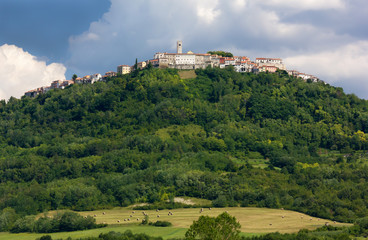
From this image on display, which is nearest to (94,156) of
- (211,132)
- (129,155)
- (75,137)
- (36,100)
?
(129,155)

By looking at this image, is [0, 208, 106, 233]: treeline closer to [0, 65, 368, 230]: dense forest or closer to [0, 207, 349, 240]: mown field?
[0, 207, 349, 240]: mown field

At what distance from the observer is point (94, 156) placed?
474ft

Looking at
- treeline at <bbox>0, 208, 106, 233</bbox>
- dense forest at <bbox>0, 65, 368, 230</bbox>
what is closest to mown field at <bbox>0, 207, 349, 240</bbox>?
treeline at <bbox>0, 208, 106, 233</bbox>

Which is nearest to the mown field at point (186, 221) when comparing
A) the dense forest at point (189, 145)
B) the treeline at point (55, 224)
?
the treeline at point (55, 224)

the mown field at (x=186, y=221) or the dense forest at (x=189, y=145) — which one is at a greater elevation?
the dense forest at (x=189, y=145)

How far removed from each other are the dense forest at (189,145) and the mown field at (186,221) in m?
5.74

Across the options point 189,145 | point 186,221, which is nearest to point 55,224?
point 186,221

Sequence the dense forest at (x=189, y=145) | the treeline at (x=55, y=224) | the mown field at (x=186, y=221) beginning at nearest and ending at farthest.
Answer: the mown field at (x=186, y=221) < the treeline at (x=55, y=224) < the dense forest at (x=189, y=145)

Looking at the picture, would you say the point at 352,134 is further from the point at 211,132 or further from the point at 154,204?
the point at 154,204

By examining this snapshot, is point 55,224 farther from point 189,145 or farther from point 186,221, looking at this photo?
point 189,145

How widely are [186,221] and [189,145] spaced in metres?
60.4

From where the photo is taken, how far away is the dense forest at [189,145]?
116m

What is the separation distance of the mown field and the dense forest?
5740 millimetres

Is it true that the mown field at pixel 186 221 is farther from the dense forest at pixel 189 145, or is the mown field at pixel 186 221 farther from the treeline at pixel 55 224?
the dense forest at pixel 189 145
